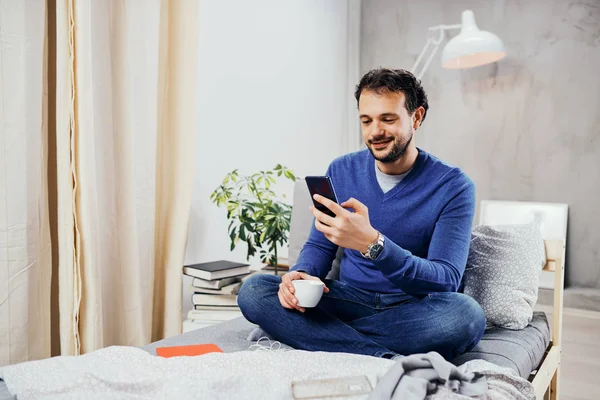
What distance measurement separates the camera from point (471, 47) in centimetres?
285

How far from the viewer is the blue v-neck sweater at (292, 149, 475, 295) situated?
1360 mm

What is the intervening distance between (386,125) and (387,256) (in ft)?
1.38

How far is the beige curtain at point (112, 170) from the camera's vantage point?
1630mm

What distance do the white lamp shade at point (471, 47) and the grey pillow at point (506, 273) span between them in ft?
4.75

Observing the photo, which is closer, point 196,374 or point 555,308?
point 196,374

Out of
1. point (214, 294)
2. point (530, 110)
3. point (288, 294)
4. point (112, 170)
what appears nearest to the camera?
point (288, 294)

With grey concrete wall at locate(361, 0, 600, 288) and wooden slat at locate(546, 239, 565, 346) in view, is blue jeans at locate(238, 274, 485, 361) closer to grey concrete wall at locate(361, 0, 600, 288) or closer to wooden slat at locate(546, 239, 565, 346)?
wooden slat at locate(546, 239, 565, 346)

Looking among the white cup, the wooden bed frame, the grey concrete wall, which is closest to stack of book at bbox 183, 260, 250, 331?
the white cup

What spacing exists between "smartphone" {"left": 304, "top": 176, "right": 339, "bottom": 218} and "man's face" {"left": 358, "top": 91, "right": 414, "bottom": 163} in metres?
0.32

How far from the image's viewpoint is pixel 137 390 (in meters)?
1.06

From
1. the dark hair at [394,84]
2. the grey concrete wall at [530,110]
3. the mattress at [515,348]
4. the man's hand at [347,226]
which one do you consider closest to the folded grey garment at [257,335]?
the man's hand at [347,226]

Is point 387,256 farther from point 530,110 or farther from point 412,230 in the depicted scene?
point 530,110

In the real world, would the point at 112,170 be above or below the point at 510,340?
above

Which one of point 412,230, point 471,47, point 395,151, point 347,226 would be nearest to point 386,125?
point 395,151
